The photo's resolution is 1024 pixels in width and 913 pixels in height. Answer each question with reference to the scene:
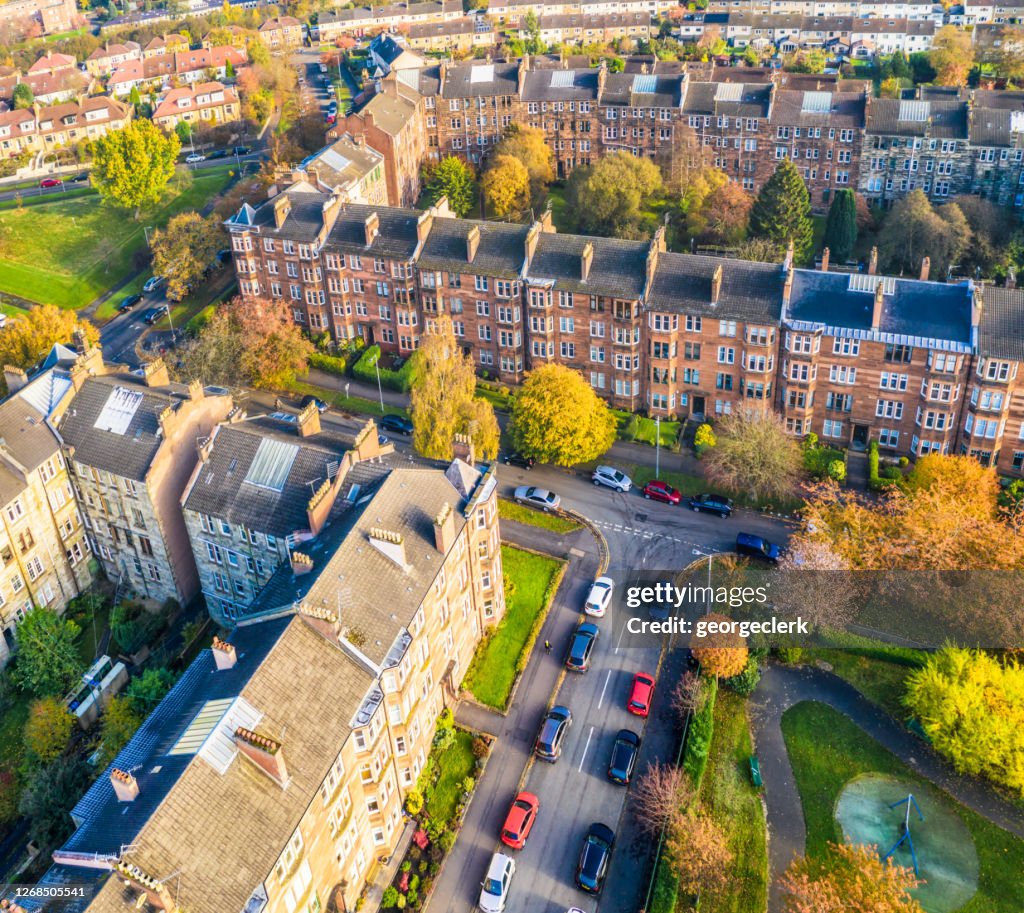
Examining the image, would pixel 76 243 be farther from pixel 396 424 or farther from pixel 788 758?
pixel 788 758

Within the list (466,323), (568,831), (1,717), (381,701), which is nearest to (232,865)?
(381,701)

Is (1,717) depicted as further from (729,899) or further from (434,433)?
(729,899)

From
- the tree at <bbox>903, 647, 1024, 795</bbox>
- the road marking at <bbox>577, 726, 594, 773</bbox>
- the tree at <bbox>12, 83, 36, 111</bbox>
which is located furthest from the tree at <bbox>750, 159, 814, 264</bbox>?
the tree at <bbox>12, 83, 36, 111</bbox>

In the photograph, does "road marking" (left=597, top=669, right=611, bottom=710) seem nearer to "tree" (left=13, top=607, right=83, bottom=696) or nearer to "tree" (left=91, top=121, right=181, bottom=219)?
"tree" (left=13, top=607, right=83, bottom=696)

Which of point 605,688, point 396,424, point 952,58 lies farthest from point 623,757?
point 952,58

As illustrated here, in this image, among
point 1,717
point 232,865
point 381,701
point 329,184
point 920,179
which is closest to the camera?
point 232,865

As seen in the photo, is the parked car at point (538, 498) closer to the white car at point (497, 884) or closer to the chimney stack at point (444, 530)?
the chimney stack at point (444, 530)

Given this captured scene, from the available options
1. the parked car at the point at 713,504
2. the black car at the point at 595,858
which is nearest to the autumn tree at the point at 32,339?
the parked car at the point at 713,504
